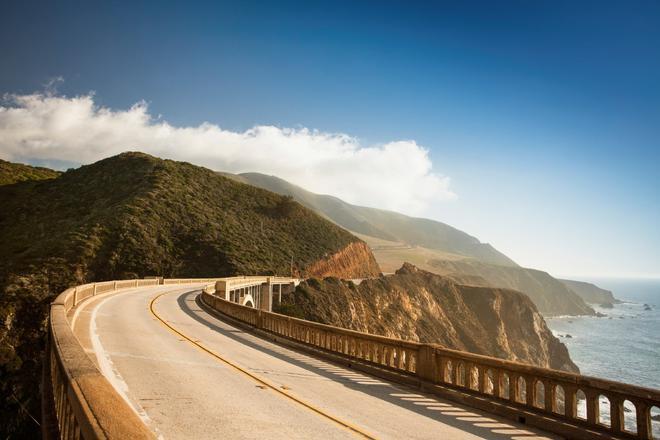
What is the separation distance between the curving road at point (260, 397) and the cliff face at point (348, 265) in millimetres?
75178

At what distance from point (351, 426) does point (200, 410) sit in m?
2.54

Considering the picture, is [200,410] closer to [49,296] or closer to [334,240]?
[49,296]

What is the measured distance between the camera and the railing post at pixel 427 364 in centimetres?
993

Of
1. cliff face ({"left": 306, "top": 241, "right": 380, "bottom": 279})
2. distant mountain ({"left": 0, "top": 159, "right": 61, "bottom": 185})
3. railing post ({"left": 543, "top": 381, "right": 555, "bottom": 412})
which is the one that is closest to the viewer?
railing post ({"left": 543, "top": 381, "right": 555, "bottom": 412})

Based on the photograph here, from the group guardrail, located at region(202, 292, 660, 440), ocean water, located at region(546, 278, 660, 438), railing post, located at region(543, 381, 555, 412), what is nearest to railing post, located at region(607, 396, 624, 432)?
guardrail, located at region(202, 292, 660, 440)

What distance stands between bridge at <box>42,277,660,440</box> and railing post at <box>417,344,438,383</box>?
26 millimetres

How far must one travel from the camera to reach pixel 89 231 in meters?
63.2

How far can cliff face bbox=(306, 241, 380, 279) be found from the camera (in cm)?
9156

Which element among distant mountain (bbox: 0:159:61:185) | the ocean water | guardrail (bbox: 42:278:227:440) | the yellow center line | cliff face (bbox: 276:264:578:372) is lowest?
the ocean water

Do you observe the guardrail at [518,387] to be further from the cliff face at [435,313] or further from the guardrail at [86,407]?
the cliff face at [435,313]

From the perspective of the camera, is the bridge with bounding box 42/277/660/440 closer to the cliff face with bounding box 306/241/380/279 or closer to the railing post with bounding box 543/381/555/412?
the railing post with bounding box 543/381/555/412

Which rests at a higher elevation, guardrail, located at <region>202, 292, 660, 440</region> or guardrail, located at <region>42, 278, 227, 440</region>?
guardrail, located at <region>42, 278, 227, 440</region>

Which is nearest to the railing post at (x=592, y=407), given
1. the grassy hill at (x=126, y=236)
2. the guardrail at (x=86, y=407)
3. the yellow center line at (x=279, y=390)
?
the yellow center line at (x=279, y=390)

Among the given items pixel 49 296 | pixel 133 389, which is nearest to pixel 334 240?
→ pixel 49 296
